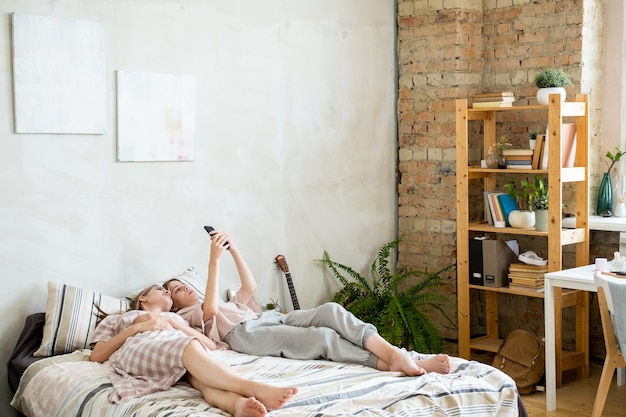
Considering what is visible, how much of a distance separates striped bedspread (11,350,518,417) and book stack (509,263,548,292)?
128cm

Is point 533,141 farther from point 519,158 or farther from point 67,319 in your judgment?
point 67,319

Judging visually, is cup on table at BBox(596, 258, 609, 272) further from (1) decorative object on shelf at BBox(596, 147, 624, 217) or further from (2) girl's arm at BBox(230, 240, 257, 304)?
(2) girl's arm at BBox(230, 240, 257, 304)

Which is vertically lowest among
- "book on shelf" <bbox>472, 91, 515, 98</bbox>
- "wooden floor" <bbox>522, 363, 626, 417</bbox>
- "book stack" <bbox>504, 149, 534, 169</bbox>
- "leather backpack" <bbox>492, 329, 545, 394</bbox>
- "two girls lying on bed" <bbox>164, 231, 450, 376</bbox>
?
"wooden floor" <bbox>522, 363, 626, 417</bbox>

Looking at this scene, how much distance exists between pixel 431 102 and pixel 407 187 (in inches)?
23.3

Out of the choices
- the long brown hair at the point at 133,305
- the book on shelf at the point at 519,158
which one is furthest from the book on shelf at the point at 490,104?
the long brown hair at the point at 133,305

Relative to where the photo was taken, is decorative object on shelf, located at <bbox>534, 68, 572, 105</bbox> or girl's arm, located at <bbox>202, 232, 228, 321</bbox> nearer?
girl's arm, located at <bbox>202, 232, 228, 321</bbox>

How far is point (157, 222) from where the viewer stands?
434cm

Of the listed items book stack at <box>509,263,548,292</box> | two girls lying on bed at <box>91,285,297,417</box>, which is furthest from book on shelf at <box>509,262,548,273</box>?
two girls lying on bed at <box>91,285,297,417</box>

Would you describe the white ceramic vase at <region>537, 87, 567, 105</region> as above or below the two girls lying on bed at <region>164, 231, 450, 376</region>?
above

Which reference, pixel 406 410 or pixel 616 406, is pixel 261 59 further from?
pixel 616 406

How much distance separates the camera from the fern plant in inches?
193

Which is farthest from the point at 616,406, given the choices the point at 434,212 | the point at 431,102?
the point at 431,102

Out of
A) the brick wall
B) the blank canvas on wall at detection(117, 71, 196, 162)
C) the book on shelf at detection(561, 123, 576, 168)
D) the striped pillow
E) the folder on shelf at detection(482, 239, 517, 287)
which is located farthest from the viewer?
the brick wall

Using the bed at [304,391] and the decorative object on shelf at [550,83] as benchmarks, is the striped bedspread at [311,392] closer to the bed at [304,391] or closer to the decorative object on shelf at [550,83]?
the bed at [304,391]
